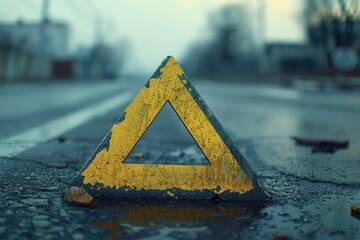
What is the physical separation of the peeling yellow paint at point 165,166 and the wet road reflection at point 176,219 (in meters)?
0.13

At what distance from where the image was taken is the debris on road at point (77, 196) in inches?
98.6

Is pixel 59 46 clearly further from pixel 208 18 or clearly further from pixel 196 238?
pixel 196 238

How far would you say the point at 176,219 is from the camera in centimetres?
230

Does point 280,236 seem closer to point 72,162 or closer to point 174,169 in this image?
point 174,169

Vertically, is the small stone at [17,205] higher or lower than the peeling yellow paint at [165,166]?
lower

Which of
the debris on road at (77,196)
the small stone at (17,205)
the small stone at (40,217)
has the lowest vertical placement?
the small stone at (40,217)

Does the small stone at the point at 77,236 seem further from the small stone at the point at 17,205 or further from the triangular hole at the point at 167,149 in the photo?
the triangular hole at the point at 167,149

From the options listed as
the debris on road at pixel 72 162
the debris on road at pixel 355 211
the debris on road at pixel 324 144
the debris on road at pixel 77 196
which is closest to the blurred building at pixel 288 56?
the debris on road at pixel 324 144

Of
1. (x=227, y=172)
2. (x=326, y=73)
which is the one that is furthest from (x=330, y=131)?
(x=326, y=73)

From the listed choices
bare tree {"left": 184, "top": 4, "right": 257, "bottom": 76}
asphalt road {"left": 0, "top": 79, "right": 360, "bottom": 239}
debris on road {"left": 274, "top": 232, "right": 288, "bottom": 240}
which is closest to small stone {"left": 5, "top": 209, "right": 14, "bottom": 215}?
asphalt road {"left": 0, "top": 79, "right": 360, "bottom": 239}

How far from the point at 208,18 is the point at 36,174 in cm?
9579

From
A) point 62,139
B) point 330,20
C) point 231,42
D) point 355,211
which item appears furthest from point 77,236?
point 231,42

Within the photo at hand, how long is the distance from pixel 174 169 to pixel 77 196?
23.8 inches

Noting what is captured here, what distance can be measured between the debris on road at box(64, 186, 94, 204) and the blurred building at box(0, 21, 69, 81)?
114ft
